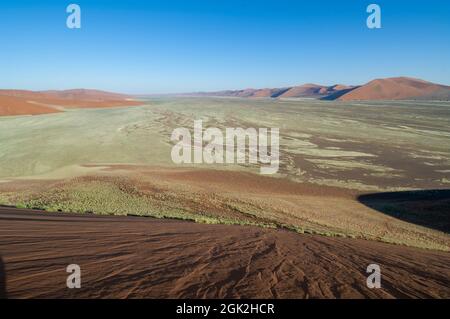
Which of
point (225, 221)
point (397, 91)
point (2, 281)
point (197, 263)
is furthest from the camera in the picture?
point (397, 91)

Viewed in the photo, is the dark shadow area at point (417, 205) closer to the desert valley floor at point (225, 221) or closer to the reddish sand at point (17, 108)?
the desert valley floor at point (225, 221)

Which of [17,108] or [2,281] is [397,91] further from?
[2,281]

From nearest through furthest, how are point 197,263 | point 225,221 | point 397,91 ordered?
1. point 197,263
2. point 225,221
3. point 397,91

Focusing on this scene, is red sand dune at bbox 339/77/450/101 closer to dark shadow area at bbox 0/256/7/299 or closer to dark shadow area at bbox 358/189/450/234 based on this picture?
dark shadow area at bbox 358/189/450/234

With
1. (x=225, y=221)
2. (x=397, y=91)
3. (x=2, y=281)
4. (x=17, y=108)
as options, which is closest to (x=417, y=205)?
(x=225, y=221)

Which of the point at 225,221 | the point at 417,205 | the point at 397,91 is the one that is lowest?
the point at 417,205

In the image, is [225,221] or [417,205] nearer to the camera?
[225,221]

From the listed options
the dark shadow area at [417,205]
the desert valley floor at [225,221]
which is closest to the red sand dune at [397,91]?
the desert valley floor at [225,221]

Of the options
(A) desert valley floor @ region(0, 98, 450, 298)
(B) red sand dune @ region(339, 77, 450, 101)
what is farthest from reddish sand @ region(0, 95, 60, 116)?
(B) red sand dune @ region(339, 77, 450, 101)
